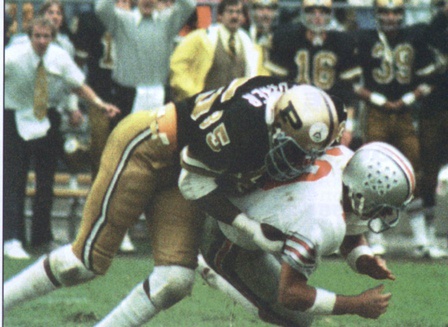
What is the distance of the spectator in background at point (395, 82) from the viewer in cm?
698

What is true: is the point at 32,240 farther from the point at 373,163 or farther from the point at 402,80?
the point at 373,163

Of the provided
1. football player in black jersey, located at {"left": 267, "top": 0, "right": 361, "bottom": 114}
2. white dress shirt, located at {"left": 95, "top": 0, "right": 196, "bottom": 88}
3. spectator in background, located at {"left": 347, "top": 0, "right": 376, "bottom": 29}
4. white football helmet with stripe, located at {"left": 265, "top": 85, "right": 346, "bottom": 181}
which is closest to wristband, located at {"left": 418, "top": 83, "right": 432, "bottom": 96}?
football player in black jersey, located at {"left": 267, "top": 0, "right": 361, "bottom": 114}

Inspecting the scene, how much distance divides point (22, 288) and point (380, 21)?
3.27m

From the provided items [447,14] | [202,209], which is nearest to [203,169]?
[202,209]

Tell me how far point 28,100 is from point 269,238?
9.56ft

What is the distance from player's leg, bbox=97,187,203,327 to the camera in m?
4.35

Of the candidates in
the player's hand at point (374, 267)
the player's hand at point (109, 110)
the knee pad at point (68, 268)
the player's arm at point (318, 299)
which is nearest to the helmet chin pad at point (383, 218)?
the player's hand at point (374, 267)

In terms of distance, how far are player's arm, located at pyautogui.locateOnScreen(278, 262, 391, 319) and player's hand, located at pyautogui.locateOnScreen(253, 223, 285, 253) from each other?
75 millimetres

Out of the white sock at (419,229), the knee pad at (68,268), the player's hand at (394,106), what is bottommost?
the white sock at (419,229)

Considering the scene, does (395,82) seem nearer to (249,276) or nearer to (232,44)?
(232,44)

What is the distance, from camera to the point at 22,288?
4590 millimetres

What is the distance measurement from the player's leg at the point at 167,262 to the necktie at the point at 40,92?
7.53 ft

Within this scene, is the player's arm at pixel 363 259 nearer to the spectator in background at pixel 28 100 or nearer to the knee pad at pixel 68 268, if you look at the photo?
the knee pad at pixel 68 268

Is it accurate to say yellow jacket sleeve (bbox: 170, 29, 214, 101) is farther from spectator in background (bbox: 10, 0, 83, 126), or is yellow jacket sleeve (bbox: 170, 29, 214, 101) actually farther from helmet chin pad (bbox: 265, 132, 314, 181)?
helmet chin pad (bbox: 265, 132, 314, 181)
